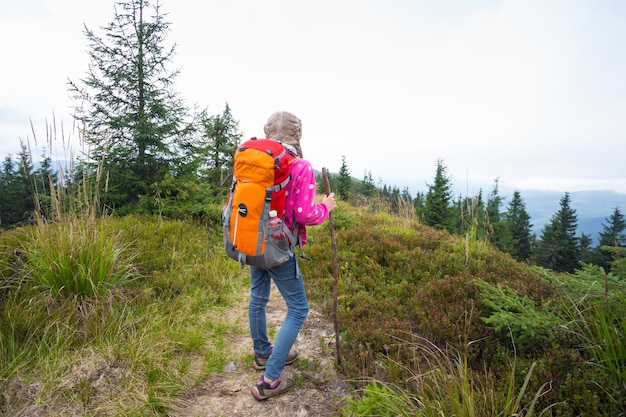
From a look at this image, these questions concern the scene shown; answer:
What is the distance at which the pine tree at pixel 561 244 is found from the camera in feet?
130

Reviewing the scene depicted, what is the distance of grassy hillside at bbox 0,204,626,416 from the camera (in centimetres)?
198

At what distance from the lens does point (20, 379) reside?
233cm

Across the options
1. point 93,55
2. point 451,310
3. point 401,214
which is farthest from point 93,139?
point 401,214

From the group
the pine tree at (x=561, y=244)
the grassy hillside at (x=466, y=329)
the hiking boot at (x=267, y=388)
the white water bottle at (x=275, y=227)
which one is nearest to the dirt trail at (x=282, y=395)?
the hiking boot at (x=267, y=388)

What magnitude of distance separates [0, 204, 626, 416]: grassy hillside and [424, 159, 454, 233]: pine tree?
23487 mm

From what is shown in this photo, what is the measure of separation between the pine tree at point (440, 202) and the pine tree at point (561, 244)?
2347 centimetres

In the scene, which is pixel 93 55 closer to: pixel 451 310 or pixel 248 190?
pixel 248 190

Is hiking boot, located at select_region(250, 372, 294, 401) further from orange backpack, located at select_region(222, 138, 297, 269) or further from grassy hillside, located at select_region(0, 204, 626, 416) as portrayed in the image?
orange backpack, located at select_region(222, 138, 297, 269)

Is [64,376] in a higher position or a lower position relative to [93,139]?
lower

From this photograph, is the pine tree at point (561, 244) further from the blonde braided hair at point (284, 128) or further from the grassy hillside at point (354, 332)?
the blonde braided hair at point (284, 128)

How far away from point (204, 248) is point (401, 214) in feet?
20.2

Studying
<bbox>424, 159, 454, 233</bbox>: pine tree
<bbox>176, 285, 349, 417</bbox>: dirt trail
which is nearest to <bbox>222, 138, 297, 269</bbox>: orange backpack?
<bbox>176, 285, 349, 417</bbox>: dirt trail

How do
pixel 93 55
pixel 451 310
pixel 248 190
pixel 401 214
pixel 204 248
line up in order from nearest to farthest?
pixel 248 190 < pixel 451 310 < pixel 204 248 < pixel 93 55 < pixel 401 214

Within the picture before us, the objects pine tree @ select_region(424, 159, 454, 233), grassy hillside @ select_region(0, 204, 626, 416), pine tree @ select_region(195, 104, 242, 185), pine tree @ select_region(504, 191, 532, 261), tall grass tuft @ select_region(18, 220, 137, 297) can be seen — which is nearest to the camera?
grassy hillside @ select_region(0, 204, 626, 416)
